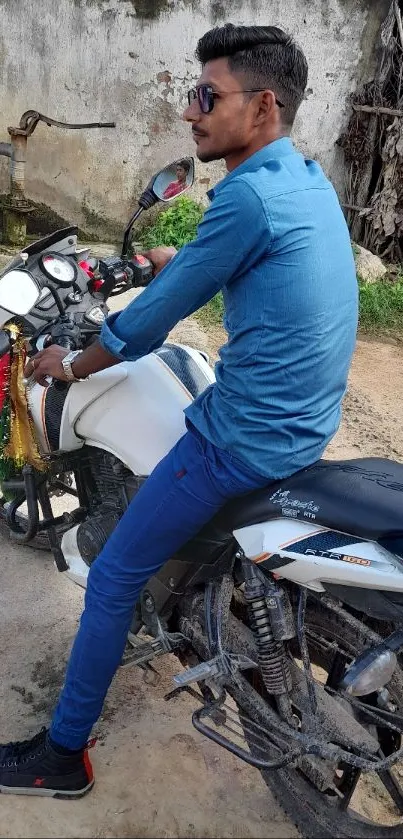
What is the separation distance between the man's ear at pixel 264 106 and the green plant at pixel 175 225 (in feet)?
17.7

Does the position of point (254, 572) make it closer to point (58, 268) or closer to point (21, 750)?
point (21, 750)

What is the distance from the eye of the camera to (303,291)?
174cm

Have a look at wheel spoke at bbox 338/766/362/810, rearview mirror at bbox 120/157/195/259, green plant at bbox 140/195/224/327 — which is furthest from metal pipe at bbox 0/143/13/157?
wheel spoke at bbox 338/766/362/810

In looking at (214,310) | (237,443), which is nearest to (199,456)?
(237,443)

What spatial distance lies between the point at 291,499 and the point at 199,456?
261mm

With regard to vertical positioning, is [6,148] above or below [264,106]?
below

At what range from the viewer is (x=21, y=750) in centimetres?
238

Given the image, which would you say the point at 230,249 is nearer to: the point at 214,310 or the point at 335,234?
the point at 335,234

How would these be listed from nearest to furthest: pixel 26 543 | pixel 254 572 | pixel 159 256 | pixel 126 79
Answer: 1. pixel 254 572
2. pixel 159 256
3. pixel 26 543
4. pixel 126 79

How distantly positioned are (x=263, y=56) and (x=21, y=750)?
2.10m

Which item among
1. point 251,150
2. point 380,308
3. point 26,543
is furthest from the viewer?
point 380,308

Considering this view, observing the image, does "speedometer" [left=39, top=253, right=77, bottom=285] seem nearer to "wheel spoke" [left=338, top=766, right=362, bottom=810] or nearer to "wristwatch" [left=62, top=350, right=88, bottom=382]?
"wristwatch" [left=62, top=350, right=88, bottom=382]

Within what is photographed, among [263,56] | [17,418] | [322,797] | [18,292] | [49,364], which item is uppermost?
[263,56]

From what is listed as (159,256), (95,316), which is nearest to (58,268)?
(95,316)
